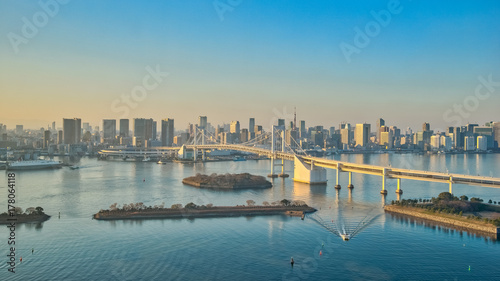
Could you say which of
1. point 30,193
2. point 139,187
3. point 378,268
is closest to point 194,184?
point 139,187

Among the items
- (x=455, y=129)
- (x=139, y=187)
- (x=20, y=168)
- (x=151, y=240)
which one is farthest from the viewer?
(x=455, y=129)

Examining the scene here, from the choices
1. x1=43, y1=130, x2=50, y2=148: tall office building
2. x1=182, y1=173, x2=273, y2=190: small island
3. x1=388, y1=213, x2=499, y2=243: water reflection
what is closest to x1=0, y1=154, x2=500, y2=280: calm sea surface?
x1=388, y1=213, x2=499, y2=243: water reflection

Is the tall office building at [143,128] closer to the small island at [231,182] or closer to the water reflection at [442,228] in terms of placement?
the small island at [231,182]

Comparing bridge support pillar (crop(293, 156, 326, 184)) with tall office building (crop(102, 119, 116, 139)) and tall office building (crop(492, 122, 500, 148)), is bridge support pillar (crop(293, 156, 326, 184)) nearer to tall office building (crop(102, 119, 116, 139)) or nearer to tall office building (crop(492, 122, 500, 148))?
tall office building (crop(102, 119, 116, 139))

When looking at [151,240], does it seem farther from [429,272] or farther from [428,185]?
[428,185]

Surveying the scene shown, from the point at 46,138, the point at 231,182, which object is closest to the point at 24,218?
the point at 231,182
